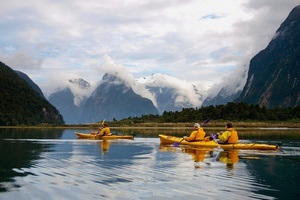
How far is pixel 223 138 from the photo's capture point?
3303 cm

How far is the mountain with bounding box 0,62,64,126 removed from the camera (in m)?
146

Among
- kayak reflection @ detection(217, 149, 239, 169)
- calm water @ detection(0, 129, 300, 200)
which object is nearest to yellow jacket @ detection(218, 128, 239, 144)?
kayak reflection @ detection(217, 149, 239, 169)

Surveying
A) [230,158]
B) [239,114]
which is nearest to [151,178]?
[230,158]

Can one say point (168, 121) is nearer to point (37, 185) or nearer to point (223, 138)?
point (223, 138)

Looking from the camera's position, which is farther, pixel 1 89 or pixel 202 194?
pixel 1 89

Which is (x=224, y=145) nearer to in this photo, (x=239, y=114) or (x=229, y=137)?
(x=229, y=137)

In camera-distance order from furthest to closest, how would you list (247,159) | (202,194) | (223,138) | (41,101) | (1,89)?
(41,101), (1,89), (223,138), (247,159), (202,194)

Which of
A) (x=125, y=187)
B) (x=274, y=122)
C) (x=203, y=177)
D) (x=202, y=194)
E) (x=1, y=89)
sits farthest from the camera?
(x=1, y=89)

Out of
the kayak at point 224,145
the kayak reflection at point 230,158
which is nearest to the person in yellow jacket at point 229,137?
the kayak at point 224,145

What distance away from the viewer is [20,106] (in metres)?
158

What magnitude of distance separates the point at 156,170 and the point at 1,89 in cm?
14790

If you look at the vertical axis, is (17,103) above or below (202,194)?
above

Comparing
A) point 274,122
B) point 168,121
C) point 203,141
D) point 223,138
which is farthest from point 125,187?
point 168,121

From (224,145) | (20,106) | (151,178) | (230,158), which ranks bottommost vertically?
(151,178)
